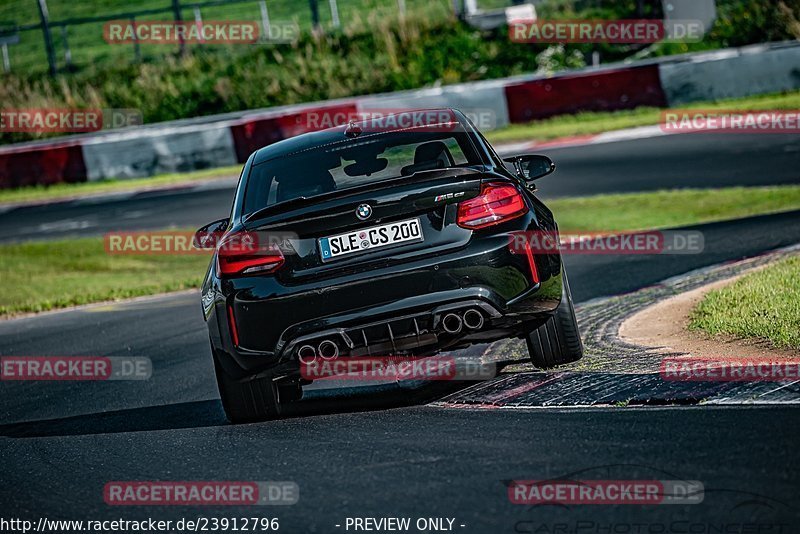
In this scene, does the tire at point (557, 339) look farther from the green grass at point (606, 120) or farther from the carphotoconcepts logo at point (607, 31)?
the carphotoconcepts logo at point (607, 31)

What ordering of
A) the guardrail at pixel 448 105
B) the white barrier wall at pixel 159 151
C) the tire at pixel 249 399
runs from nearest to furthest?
the tire at pixel 249 399 < the guardrail at pixel 448 105 < the white barrier wall at pixel 159 151

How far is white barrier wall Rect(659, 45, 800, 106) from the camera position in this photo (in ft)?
73.9

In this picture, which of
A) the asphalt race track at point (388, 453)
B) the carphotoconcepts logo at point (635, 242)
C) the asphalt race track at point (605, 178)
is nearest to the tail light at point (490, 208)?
the asphalt race track at point (388, 453)

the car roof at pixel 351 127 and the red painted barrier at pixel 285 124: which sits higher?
the car roof at pixel 351 127

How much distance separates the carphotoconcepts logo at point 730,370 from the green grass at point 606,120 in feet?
50.1

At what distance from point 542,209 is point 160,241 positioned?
38.9ft

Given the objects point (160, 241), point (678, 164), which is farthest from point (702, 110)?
point (160, 241)

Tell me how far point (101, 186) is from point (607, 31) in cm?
1186

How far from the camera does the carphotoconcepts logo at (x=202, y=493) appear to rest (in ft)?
17.1

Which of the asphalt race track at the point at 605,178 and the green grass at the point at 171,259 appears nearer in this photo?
the green grass at the point at 171,259

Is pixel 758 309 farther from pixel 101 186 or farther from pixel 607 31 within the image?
pixel 607 31

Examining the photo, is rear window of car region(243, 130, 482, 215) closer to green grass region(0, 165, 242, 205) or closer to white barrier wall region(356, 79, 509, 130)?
white barrier wall region(356, 79, 509, 130)

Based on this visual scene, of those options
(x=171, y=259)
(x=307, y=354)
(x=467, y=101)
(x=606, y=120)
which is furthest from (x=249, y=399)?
(x=467, y=101)

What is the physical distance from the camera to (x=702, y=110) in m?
22.6
